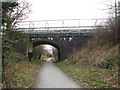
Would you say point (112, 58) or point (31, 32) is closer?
point (112, 58)

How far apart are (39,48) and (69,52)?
48.5 feet

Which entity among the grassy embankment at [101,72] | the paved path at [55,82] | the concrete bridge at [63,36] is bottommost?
the paved path at [55,82]

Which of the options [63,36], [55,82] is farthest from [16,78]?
[63,36]

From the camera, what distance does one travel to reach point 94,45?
14.2 m

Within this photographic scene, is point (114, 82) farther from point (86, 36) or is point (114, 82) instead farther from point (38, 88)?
point (86, 36)

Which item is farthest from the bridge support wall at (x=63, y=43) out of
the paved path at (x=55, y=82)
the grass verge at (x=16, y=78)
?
the grass verge at (x=16, y=78)

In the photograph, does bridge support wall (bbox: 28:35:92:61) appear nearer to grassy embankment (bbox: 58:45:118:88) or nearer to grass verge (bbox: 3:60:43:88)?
grassy embankment (bbox: 58:45:118:88)

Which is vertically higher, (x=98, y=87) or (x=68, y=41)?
(x=68, y=41)

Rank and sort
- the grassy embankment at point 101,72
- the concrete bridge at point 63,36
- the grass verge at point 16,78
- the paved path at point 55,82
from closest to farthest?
the grass verge at point 16,78 < the grassy embankment at point 101,72 < the paved path at point 55,82 < the concrete bridge at point 63,36

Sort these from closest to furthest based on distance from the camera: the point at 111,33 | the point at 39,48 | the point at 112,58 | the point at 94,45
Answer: the point at 112,58, the point at 111,33, the point at 94,45, the point at 39,48

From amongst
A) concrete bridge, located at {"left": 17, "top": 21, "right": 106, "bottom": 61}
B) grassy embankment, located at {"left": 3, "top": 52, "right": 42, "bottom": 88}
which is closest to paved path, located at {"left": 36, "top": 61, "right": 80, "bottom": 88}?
grassy embankment, located at {"left": 3, "top": 52, "right": 42, "bottom": 88}

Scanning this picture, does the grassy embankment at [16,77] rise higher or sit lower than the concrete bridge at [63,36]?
lower

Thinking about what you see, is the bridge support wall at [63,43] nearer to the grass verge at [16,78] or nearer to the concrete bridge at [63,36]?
the concrete bridge at [63,36]

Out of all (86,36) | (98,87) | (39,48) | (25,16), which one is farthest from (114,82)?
(39,48)
